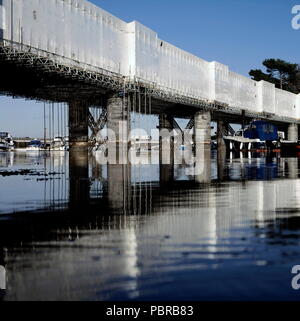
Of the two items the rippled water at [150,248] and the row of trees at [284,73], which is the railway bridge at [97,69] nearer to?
the rippled water at [150,248]

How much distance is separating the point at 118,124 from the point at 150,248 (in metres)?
40.2

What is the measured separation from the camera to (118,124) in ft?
150

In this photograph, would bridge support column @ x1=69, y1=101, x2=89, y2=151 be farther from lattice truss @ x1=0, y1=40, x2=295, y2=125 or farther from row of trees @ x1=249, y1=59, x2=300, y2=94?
row of trees @ x1=249, y1=59, x2=300, y2=94

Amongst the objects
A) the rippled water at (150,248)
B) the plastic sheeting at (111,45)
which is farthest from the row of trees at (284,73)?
the rippled water at (150,248)

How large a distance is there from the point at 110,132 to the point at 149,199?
3439 centimetres

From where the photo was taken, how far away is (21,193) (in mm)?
13523

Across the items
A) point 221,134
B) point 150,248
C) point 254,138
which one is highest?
point 221,134

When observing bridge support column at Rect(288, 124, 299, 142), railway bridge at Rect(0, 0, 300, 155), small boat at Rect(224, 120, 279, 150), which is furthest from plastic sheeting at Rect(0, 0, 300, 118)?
bridge support column at Rect(288, 124, 299, 142)

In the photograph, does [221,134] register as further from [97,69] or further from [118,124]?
[97,69]

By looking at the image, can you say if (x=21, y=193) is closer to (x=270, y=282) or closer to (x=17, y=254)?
(x=17, y=254)

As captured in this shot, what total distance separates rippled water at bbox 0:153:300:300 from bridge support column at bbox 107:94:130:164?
110 feet

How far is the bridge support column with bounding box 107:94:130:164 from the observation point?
4541 centimetres

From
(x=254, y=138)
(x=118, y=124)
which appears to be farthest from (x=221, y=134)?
(x=118, y=124)

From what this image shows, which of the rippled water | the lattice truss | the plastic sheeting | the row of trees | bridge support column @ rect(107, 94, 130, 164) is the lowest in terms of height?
the rippled water
